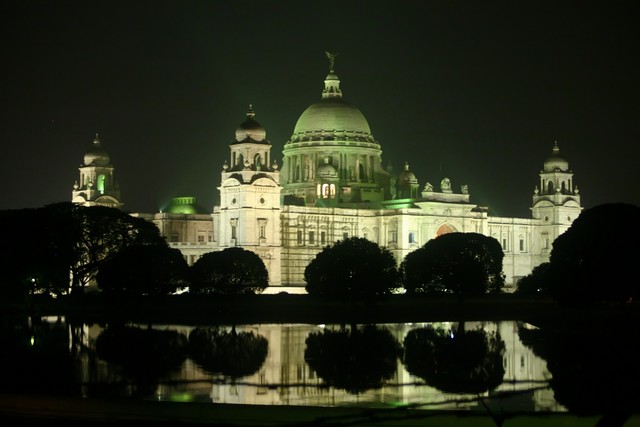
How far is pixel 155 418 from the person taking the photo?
83.1 ft

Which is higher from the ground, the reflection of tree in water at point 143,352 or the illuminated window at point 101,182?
the illuminated window at point 101,182

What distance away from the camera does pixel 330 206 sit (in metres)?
129

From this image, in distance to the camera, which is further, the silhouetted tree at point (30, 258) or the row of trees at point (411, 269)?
the row of trees at point (411, 269)

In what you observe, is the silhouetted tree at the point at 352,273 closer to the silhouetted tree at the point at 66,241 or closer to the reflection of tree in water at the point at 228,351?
the silhouetted tree at the point at 66,241

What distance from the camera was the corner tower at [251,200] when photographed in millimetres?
115188

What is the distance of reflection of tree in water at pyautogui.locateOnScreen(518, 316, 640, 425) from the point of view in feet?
97.0

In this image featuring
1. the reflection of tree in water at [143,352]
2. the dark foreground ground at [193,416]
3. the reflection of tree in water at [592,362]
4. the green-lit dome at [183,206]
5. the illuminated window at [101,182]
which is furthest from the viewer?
the green-lit dome at [183,206]

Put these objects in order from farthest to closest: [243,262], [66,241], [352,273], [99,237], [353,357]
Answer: [243,262], [99,237], [352,273], [66,241], [353,357]

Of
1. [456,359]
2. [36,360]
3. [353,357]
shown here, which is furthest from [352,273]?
[36,360]

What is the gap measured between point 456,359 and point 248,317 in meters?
34.7

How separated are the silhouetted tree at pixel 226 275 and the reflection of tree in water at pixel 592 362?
92.2 feet

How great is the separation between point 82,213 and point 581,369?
199 feet

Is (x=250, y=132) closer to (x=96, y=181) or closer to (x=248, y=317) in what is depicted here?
(x=96, y=181)

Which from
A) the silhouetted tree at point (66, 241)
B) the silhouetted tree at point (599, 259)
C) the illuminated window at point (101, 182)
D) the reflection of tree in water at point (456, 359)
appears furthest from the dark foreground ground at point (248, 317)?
the illuminated window at point (101, 182)
